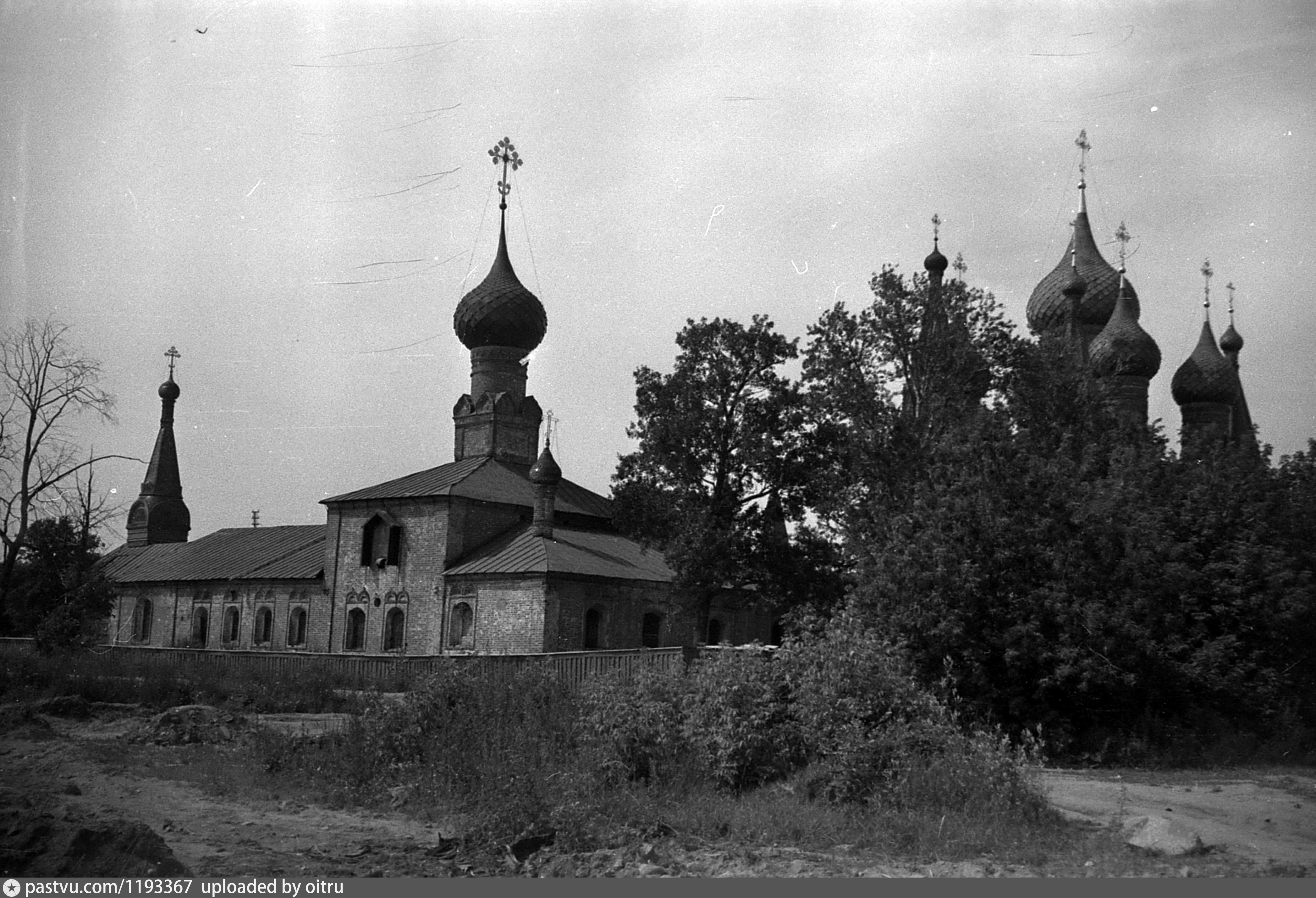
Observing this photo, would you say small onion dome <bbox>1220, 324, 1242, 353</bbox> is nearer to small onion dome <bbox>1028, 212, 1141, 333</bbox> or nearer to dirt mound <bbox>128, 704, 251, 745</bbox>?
small onion dome <bbox>1028, 212, 1141, 333</bbox>

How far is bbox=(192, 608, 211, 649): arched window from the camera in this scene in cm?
4181

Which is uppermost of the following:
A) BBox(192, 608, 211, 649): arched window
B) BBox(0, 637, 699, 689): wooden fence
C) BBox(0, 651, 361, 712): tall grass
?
BBox(192, 608, 211, 649): arched window

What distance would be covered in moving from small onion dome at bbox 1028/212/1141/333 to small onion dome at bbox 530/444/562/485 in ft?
48.4

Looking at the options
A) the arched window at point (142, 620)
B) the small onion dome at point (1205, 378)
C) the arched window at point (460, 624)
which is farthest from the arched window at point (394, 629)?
the small onion dome at point (1205, 378)

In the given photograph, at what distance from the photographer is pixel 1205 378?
38.5 m

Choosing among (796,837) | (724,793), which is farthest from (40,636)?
(796,837)

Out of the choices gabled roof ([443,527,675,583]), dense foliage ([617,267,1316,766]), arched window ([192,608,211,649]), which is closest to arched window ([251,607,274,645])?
arched window ([192,608,211,649])

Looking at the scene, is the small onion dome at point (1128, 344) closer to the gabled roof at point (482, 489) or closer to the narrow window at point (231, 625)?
the gabled roof at point (482, 489)

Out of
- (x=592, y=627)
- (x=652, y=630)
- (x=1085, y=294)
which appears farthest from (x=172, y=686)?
(x=1085, y=294)

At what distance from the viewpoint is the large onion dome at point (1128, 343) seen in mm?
35594

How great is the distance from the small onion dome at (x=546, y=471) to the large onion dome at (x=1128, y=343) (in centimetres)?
1536

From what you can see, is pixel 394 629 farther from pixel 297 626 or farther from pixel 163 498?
pixel 163 498

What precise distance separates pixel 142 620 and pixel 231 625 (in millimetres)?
5424

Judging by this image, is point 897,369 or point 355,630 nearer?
point 897,369
